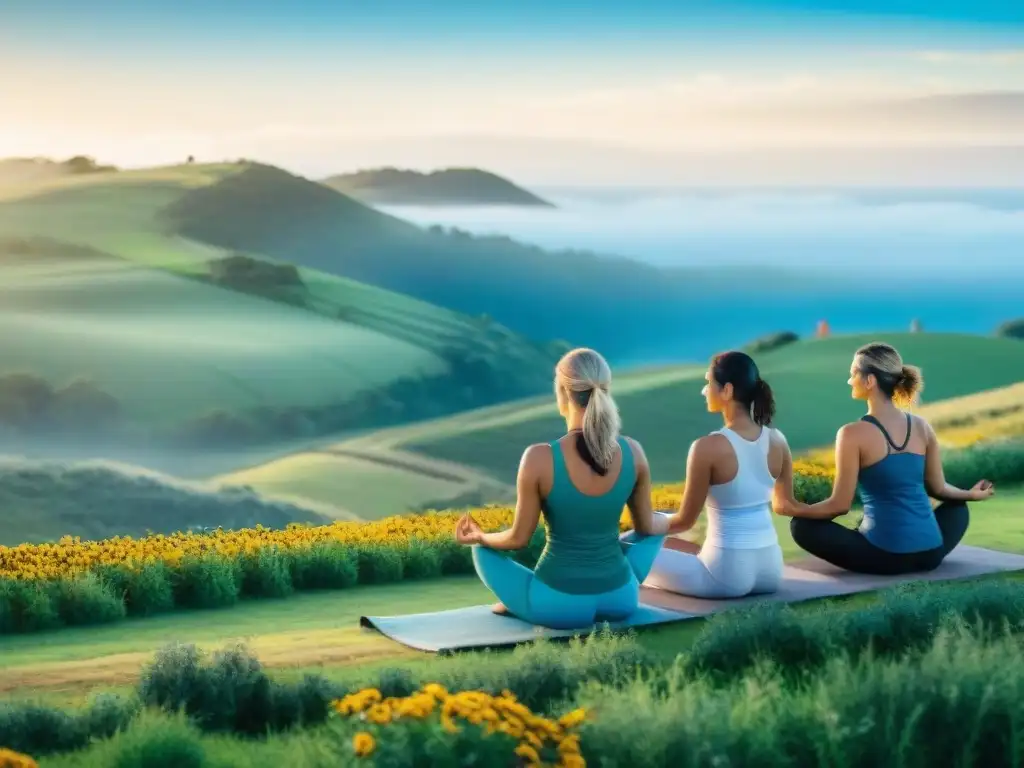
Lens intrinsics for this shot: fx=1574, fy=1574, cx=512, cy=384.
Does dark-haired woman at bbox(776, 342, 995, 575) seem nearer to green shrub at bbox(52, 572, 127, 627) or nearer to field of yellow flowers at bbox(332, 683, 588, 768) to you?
field of yellow flowers at bbox(332, 683, 588, 768)

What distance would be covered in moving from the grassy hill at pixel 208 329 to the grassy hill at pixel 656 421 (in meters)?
0.55

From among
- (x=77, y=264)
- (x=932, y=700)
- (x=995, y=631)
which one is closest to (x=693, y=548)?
(x=995, y=631)

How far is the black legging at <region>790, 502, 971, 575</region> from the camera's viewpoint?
9266 millimetres

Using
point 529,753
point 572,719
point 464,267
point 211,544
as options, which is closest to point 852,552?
point 572,719

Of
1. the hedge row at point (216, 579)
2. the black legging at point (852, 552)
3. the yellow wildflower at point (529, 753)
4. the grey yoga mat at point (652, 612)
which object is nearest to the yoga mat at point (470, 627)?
the grey yoga mat at point (652, 612)

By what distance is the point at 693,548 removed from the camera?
29.4ft

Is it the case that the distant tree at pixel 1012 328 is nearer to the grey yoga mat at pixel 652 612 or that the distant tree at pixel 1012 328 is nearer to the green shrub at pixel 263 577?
the grey yoga mat at pixel 652 612

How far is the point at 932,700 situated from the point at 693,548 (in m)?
3.23

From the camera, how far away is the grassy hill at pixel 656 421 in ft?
63.8

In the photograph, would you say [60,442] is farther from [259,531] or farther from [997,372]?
[997,372]

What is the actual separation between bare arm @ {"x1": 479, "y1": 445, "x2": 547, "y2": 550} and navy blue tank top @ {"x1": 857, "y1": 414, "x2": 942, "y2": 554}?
2.39 meters

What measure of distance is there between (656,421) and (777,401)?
236 centimetres

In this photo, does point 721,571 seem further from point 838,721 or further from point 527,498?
point 838,721

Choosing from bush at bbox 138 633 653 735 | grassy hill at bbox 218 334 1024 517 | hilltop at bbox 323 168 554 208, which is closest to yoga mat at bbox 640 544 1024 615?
bush at bbox 138 633 653 735
